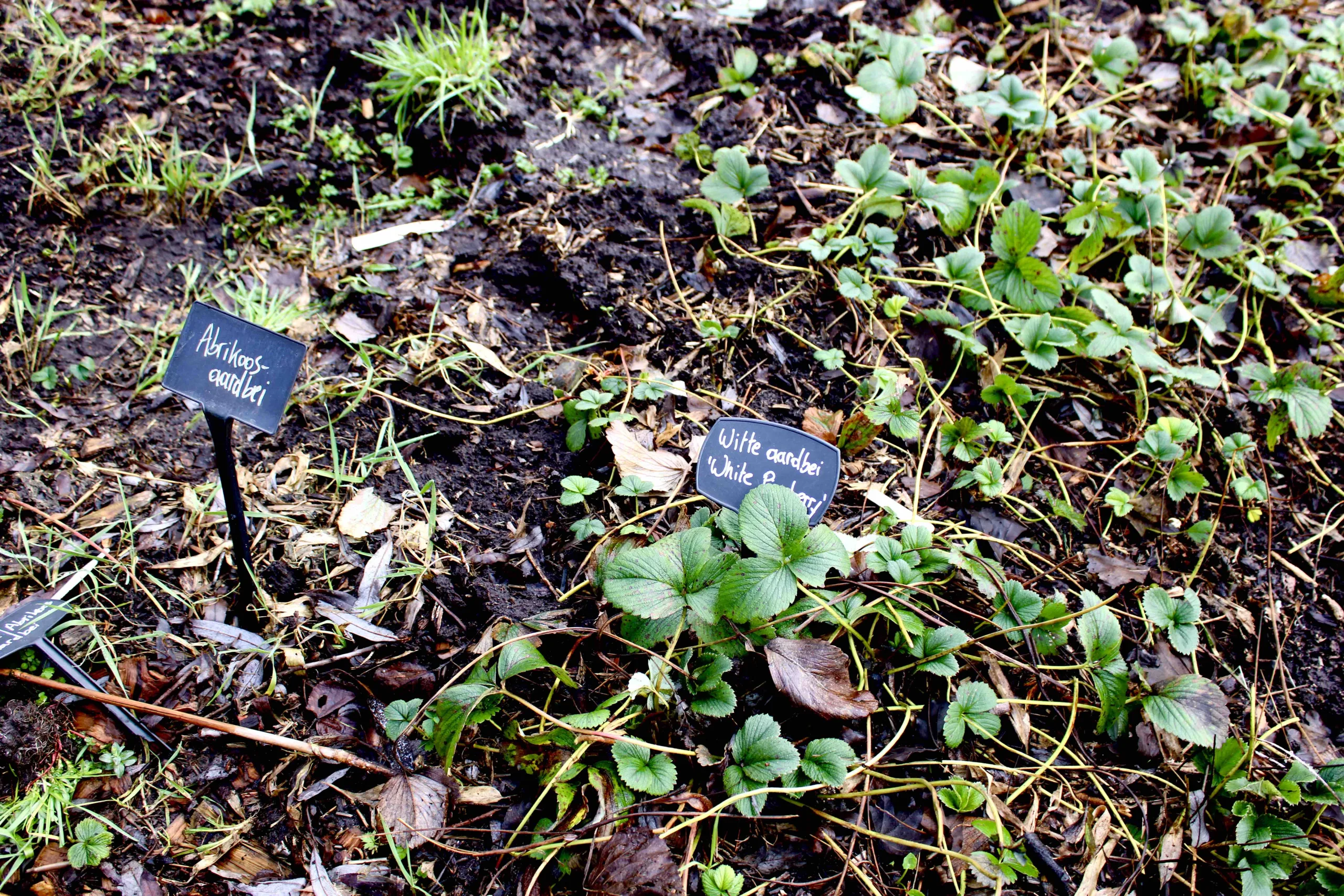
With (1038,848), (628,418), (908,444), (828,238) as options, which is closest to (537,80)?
(828,238)

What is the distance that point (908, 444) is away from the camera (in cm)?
197

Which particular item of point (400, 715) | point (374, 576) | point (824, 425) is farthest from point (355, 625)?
point (824, 425)

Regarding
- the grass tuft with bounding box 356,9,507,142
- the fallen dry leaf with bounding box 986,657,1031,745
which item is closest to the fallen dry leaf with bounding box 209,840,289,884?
the fallen dry leaf with bounding box 986,657,1031,745

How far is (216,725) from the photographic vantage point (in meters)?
1.43

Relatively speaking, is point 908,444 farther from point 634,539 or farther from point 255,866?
point 255,866

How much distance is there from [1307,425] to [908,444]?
94 centimetres

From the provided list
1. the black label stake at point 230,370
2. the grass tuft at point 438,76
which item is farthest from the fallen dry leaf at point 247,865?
the grass tuft at point 438,76

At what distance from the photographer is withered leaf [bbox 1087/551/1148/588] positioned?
1766 mm

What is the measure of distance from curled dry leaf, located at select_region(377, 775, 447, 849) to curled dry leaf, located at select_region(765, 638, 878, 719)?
0.63 meters

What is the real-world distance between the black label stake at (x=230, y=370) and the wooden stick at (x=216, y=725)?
466 mm

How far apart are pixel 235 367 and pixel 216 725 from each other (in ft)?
2.09

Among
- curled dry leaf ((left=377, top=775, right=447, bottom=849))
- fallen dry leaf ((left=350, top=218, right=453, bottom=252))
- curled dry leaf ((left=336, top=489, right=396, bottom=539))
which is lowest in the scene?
curled dry leaf ((left=377, top=775, right=447, bottom=849))

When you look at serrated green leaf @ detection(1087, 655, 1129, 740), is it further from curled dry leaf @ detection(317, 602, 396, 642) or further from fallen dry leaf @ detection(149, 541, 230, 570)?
fallen dry leaf @ detection(149, 541, 230, 570)

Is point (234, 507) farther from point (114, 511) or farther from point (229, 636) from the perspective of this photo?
point (114, 511)
